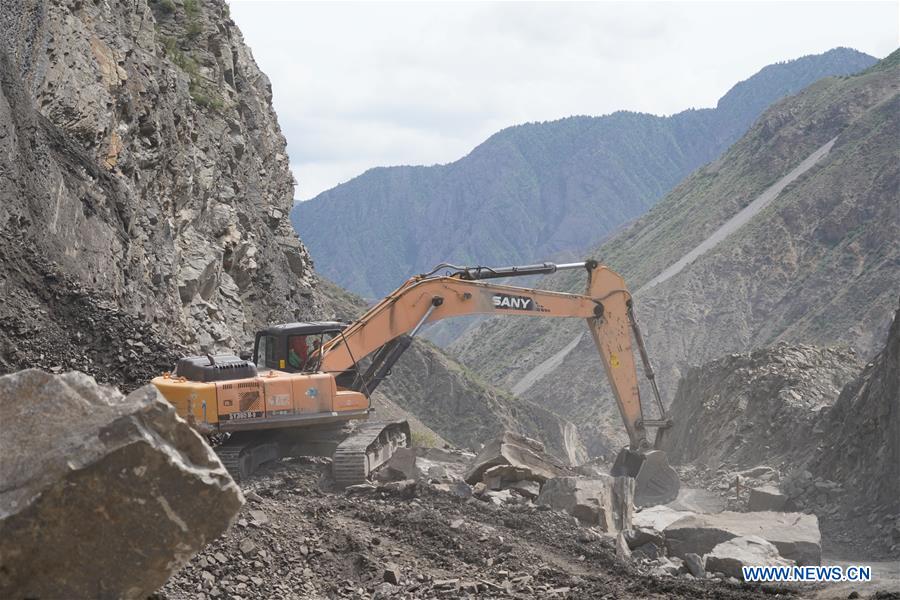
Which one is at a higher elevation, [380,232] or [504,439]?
[380,232]

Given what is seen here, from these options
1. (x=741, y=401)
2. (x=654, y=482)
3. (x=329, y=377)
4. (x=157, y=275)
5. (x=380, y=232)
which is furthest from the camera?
(x=380, y=232)

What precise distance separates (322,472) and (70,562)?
311 inches

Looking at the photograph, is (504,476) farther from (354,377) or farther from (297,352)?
(297,352)

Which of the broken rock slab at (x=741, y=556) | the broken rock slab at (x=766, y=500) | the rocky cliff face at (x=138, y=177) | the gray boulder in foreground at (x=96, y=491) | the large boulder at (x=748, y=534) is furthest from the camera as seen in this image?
the broken rock slab at (x=766, y=500)

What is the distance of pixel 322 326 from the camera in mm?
13930

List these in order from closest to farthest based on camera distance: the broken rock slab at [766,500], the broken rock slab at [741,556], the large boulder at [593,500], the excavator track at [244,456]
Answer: the broken rock slab at [741,556] < the excavator track at [244,456] < the large boulder at [593,500] < the broken rock slab at [766,500]

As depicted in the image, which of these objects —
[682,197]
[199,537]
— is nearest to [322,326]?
[199,537]

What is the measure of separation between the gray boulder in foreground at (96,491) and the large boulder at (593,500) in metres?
7.49

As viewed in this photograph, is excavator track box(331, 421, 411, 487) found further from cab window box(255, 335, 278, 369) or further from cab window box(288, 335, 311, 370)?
cab window box(255, 335, 278, 369)

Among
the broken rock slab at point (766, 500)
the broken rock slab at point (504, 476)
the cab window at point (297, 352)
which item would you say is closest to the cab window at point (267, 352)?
the cab window at point (297, 352)

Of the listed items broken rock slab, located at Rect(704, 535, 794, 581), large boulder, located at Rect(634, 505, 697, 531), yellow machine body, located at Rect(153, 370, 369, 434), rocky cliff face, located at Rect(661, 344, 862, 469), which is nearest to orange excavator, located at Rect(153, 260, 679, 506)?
yellow machine body, located at Rect(153, 370, 369, 434)

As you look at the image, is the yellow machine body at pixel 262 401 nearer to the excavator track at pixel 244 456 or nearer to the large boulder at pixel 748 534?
the excavator track at pixel 244 456

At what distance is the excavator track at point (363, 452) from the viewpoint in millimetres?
12633

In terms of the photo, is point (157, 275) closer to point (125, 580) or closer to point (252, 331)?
point (252, 331)
